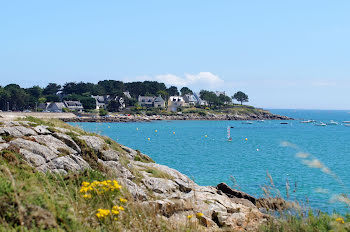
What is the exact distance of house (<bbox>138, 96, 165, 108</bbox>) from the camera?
194 metres

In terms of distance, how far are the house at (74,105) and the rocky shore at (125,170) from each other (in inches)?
5945

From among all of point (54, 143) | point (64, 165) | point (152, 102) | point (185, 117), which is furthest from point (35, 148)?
point (152, 102)

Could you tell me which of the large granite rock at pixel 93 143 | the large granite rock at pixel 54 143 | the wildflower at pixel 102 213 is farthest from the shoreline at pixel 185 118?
the wildflower at pixel 102 213

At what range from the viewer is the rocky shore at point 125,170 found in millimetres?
12703

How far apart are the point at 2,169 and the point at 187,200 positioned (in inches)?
281

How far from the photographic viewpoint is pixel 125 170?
52.6 feet

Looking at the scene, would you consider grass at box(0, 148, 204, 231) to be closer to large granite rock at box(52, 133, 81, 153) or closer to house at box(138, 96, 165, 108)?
large granite rock at box(52, 133, 81, 153)

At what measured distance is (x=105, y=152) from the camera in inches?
664

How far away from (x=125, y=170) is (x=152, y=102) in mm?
179346

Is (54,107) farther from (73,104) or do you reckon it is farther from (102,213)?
Answer: (102,213)

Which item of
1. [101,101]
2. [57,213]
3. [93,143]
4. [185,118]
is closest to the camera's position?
[57,213]

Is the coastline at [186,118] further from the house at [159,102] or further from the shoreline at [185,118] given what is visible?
the house at [159,102]

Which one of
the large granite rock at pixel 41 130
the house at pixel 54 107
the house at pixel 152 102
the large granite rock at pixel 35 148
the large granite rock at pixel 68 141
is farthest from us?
the house at pixel 152 102

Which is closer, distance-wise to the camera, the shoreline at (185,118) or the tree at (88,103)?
the shoreline at (185,118)
